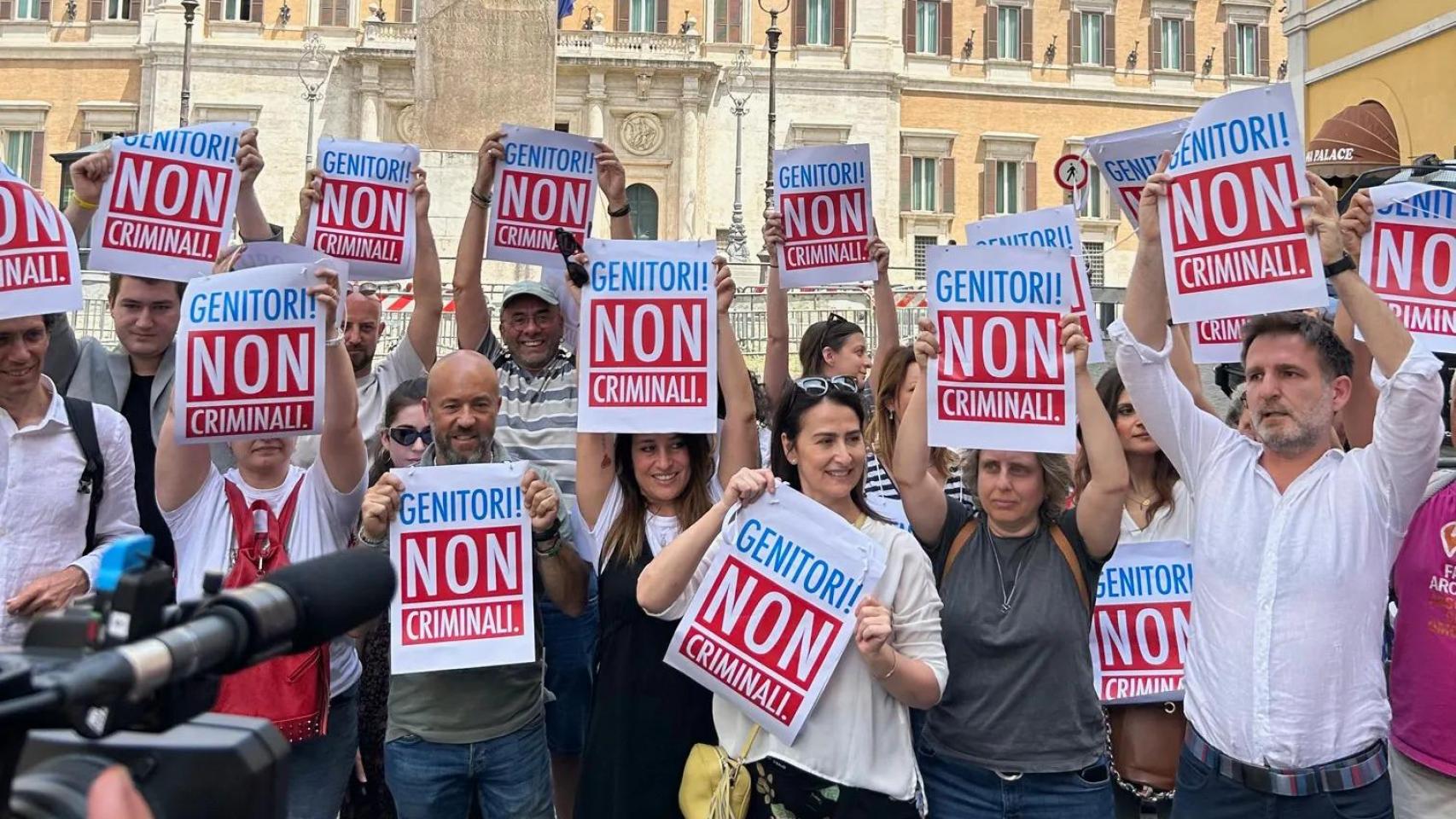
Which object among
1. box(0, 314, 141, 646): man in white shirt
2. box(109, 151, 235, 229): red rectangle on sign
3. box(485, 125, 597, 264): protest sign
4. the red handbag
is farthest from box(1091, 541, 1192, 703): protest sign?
box(109, 151, 235, 229): red rectangle on sign

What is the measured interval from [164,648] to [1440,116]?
67.7 ft

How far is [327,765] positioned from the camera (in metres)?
3.83

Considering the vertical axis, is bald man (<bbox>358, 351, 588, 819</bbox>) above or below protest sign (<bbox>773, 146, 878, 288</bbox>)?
below

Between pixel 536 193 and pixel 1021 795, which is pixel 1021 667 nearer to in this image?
pixel 1021 795

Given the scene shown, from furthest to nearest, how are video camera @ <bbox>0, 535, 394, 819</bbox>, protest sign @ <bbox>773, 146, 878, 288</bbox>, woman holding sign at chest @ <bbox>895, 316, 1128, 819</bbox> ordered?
protest sign @ <bbox>773, 146, 878, 288</bbox> → woman holding sign at chest @ <bbox>895, 316, 1128, 819</bbox> → video camera @ <bbox>0, 535, 394, 819</bbox>

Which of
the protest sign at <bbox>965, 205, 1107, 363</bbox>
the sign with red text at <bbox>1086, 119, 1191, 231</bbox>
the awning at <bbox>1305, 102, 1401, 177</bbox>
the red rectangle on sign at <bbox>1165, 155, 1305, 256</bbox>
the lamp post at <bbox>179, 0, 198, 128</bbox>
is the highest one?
the lamp post at <bbox>179, 0, 198, 128</bbox>

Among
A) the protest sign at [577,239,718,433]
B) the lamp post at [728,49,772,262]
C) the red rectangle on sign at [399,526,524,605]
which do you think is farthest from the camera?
the lamp post at [728,49,772,262]

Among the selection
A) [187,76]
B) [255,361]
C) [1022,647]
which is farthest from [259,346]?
[187,76]

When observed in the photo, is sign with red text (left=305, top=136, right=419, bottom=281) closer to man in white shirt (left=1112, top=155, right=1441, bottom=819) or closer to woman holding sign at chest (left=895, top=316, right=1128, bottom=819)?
woman holding sign at chest (left=895, top=316, right=1128, bottom=819)

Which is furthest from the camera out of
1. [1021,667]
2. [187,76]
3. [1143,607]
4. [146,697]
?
[187,76]

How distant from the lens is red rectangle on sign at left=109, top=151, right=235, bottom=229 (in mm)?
5020

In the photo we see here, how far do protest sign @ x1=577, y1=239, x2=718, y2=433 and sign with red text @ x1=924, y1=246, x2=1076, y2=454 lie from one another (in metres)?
0.82

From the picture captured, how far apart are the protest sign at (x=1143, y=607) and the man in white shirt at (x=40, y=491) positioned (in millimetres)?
3033

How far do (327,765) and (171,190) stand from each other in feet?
8.21
